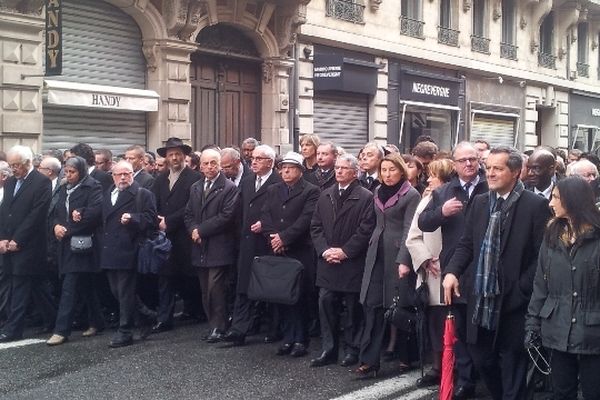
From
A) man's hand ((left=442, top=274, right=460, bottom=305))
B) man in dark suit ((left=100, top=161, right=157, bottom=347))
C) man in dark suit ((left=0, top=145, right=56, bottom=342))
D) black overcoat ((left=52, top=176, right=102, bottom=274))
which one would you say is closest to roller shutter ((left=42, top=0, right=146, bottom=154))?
man in dark suit ((left=0, top=145, right=56, bottom=342))

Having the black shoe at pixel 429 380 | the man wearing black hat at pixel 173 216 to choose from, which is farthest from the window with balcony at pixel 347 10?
the black shoe at pixel 429 380

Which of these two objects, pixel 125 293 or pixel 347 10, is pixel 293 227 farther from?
pixel 347 10

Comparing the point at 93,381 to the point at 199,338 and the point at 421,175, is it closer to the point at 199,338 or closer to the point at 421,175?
the point at 199,338

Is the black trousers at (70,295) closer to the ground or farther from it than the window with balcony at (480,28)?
closer to the ground

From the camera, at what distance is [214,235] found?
848 centimetres

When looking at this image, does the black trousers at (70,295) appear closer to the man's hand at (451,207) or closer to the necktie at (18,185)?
the necktie at (18,185)

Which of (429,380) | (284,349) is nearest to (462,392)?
(429,380)

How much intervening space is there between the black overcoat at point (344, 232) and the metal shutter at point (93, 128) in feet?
24.0

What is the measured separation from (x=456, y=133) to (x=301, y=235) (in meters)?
16.6

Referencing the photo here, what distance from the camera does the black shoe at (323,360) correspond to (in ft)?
24.3

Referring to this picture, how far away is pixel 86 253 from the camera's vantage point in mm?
8492

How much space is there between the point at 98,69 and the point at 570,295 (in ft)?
36.7

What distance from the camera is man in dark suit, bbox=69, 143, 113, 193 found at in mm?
9406

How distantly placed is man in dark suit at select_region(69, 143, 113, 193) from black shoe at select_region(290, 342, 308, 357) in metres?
Result: 2.89
